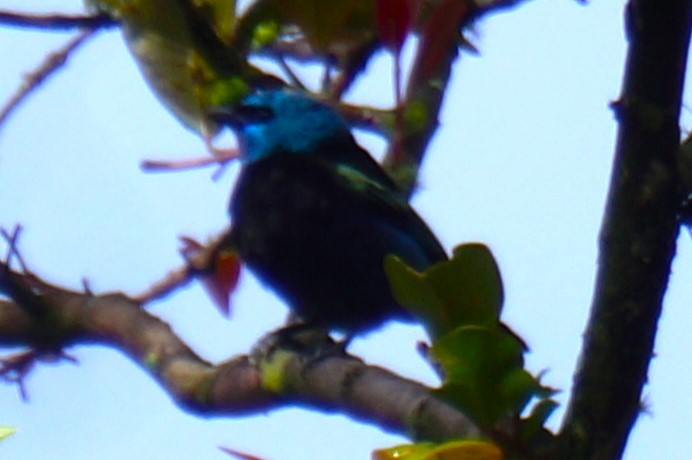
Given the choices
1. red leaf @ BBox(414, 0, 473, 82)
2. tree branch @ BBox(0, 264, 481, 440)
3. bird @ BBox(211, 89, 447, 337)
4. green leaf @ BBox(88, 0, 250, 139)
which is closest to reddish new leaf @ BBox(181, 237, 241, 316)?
tree branch @ BBox(0, 264, 481, 440)

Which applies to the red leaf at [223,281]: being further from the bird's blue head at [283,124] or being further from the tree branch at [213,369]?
the bird's blue head at [283,124]

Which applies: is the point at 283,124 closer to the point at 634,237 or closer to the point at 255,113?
the point at 255,113

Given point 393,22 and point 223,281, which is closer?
point 393,22

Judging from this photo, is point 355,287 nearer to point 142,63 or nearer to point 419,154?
point 419,154

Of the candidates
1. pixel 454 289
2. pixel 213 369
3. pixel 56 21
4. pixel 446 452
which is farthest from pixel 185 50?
pixel 446 452

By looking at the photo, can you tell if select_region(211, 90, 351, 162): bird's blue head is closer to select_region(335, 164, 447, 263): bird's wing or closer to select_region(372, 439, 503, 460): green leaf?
select_region(335, 164, 447, 263): bird's wing
